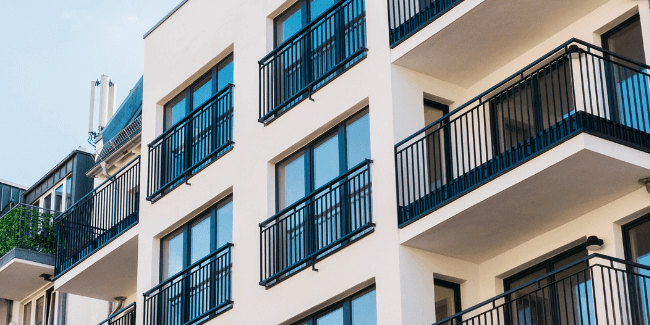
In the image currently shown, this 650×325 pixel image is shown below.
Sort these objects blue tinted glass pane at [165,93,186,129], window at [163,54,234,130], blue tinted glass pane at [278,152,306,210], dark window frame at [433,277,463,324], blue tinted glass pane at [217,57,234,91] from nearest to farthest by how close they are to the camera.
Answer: dark window frame at [433,277,463,324] < blue tinted glass pane at [278,152,306,210] < blue tinted glass pane at [217,57,234,91] < window at [163,54,234,130] < blue tinted glass pane at [165,93,186,129]

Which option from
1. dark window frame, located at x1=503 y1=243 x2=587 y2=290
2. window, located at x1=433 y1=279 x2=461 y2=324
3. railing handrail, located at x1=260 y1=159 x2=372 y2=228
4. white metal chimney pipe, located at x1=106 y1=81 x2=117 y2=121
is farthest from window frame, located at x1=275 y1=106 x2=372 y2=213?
white metal chimney pipe, located at x1=106 y1=81 x2=117 y2=121

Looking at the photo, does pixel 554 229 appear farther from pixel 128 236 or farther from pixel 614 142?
pixel 128 236

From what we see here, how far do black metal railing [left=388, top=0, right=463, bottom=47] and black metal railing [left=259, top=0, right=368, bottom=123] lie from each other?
0.68 meters

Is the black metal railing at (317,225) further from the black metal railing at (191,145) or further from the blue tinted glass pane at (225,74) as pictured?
the blue tinted glass pane at (225,74)

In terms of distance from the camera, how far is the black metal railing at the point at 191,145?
24859mm

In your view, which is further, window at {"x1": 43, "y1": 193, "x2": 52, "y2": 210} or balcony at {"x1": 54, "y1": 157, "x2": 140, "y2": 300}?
window at {"x1": 43, "y1": 193, "x2": 52, "y2": 210}

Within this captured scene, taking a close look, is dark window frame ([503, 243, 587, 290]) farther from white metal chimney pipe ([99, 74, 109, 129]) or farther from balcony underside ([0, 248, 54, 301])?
white metal chimney pipe ([99, 74, 109, 129])

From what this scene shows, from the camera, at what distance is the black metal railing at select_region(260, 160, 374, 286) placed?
20359mm

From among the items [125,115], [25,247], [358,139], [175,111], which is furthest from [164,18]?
[358,139]

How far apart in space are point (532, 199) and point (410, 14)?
177 inches

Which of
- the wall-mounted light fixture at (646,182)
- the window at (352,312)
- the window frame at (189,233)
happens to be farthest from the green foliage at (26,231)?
the wall-mounted light fixture at (646,182)

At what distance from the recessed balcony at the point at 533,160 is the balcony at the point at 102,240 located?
30.4 feet

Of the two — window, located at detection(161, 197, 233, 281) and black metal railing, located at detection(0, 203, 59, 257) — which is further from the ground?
black metal railing, located at detection(0, 203, 59, 257)

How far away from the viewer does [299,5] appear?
24047 millimetres
